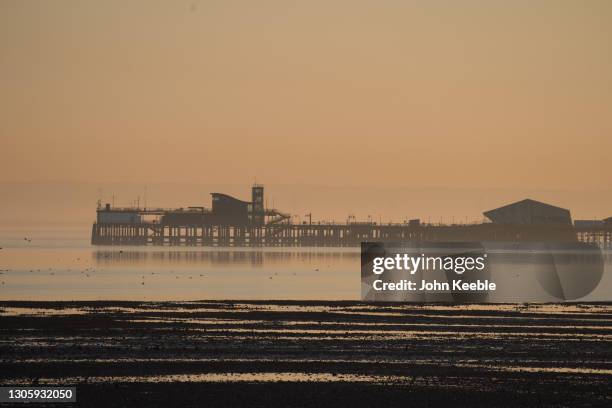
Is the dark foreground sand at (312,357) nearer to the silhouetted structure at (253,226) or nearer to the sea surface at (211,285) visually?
the sea surface at (211,285)

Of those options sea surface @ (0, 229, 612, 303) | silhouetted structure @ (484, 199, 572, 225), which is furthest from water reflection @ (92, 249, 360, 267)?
silhouetted structure @ (484, 199, 572, 225)

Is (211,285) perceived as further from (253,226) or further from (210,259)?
(253,226)

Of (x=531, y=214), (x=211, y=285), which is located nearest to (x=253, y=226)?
(x=531, y=214)

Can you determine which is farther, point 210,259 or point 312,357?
point 210,259

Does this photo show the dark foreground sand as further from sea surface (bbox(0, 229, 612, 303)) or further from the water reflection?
the water reflection

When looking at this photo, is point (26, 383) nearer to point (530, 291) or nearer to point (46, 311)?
point (46, 311)

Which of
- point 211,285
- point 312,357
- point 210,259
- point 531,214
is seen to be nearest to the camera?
point 312,357

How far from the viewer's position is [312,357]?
27594mm

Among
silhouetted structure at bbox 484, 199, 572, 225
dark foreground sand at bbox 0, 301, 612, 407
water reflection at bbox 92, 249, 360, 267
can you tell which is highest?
silhouetted structure at bbox 484, 199, 572, 225

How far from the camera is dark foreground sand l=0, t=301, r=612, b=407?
2261cm

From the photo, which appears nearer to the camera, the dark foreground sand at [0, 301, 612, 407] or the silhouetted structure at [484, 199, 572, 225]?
the dark foreground sand at [0, 301, 612, 407]

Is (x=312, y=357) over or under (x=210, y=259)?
under

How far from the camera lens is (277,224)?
197 m

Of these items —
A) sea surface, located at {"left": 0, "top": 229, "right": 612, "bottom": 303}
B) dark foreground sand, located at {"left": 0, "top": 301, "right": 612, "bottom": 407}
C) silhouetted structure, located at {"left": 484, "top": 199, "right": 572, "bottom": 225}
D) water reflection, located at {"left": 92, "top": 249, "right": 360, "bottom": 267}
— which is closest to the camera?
dark foreground sand, located at {"left": 0, "top": 301, "right": 612, "bottom": 407}
